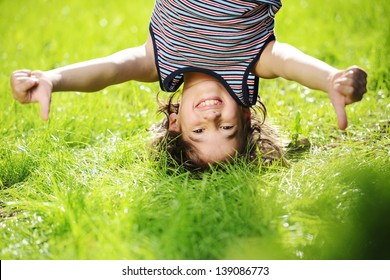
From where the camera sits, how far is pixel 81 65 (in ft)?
7.47

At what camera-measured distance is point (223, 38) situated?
2.46 meters

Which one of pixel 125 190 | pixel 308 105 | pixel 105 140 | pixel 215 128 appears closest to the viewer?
pixel 125 190

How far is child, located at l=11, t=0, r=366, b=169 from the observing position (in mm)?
2414

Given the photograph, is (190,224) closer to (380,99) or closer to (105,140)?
(105,140)

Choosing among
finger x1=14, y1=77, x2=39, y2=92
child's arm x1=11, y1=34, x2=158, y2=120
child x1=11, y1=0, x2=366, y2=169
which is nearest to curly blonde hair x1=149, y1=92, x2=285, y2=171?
child x1=11, y1=0, x2=366, y2=169

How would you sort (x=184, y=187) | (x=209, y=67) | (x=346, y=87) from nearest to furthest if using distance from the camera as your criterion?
(x=346, y=87) < (x=184, y=187) < (x=209, y=67)

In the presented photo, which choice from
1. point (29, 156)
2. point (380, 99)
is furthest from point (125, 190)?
point (380, 99)

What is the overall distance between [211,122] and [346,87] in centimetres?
67

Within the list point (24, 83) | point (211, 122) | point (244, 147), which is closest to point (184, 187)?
point (211, 122)

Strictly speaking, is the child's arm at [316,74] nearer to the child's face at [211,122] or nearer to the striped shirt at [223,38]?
the striped shirt at [223,38]

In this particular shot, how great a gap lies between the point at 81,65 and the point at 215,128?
0.59m

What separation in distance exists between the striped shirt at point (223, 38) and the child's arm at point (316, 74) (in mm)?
66

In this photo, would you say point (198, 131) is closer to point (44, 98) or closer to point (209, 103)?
point (209, 103)

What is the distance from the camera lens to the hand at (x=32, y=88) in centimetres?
202
